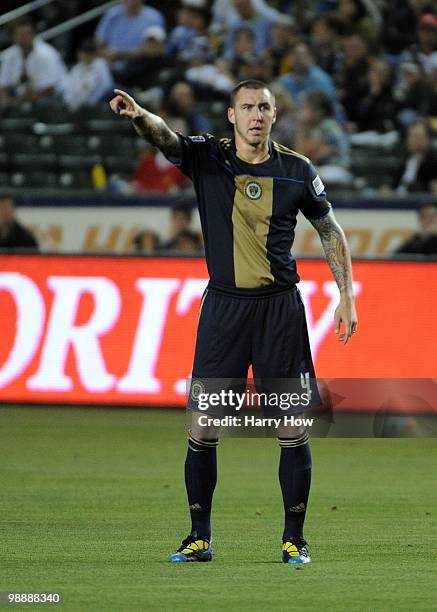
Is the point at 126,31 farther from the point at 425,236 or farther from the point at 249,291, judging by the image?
the point at 249,291

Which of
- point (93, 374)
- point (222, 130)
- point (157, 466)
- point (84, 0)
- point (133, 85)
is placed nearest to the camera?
point (157, 466)

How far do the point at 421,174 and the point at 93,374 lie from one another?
A: 5438mm

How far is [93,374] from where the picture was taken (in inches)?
522

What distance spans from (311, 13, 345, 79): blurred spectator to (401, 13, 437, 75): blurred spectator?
88cm

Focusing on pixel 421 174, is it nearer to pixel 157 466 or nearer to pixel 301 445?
pixel 157 466

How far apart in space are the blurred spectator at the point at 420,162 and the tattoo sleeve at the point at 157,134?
10216mm

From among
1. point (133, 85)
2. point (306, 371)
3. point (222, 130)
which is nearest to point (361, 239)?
point (222, 130)

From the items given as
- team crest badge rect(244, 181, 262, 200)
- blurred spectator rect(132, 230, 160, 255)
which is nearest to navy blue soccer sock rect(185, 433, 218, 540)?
team crest badge rect(244, 181, 262, 200)

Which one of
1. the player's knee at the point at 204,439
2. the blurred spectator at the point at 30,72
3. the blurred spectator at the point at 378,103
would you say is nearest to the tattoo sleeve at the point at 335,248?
the player's knee at the point at 204,439

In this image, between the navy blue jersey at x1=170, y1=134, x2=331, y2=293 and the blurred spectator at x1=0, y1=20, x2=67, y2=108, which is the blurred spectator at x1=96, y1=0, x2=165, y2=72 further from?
the navy blue jersey at x1=170, y1=134, x2=331, y2=293

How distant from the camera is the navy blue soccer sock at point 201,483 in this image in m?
6.95

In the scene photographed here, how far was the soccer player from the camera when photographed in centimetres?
689

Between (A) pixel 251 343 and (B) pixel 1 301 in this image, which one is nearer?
(A) pixel 251 343

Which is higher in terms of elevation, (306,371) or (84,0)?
(84,0)
